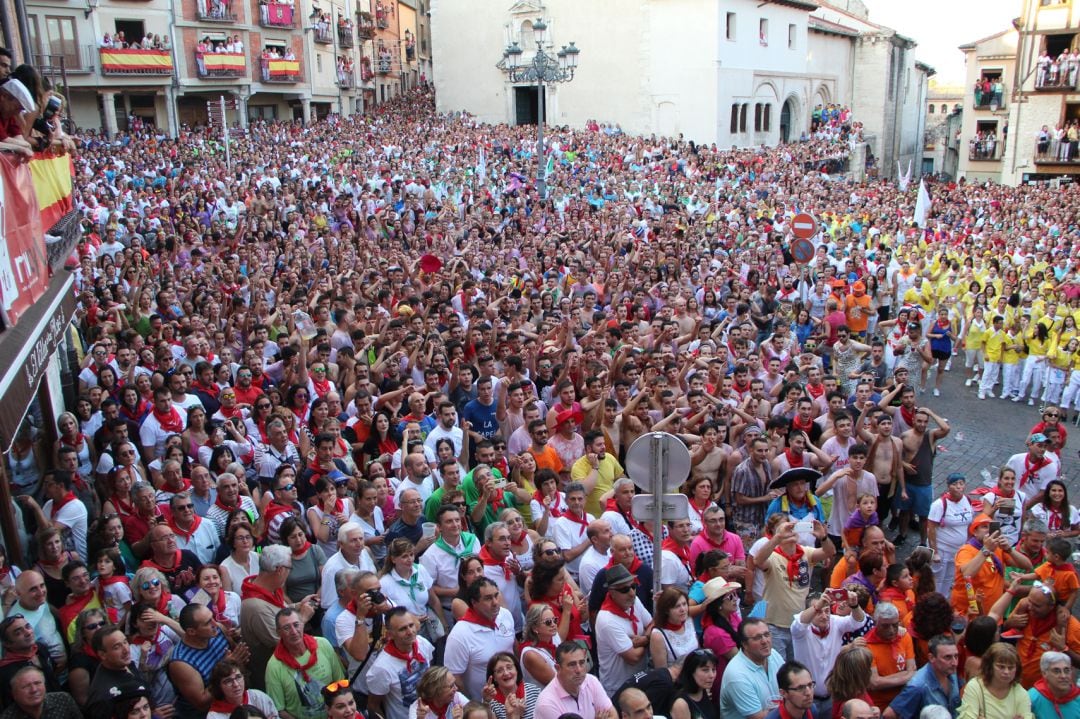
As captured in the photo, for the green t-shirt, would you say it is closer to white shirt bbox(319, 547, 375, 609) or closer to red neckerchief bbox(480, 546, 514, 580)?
white shirt bbox(319, 547, 375, 609)

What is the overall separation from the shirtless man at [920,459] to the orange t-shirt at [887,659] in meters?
3.44

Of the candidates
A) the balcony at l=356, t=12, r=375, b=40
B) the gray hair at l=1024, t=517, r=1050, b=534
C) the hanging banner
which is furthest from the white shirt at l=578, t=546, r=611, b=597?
the balcony at l=356, t=12, r=375, b=40

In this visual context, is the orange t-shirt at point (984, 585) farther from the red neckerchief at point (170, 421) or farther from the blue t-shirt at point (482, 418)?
the red neckerchief at point (170, 421)

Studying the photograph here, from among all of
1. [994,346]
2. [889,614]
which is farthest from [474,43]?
[889,614]

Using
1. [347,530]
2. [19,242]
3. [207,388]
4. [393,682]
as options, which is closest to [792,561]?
[393,682]

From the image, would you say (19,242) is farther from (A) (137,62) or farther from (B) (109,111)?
(B) (109,111)

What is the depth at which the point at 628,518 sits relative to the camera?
21.3 ft

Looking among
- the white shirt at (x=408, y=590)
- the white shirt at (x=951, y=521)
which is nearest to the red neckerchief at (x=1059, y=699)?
the white shirt at (x=951, y=521)

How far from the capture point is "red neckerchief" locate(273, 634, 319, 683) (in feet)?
15.6

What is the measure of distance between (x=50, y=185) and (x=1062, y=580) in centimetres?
876

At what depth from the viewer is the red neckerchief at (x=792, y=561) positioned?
19.9 feet

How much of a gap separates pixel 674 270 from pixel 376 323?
23.5 feet

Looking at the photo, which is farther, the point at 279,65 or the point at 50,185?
the point at 279,65

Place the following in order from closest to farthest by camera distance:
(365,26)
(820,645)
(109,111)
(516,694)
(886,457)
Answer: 1. (516,694)
2. (820,645)
3. (886,457)
4. (109,111)
5. (365,26)
